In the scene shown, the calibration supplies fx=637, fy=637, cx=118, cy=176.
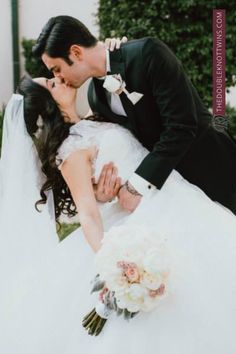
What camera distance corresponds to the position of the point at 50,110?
3021mm

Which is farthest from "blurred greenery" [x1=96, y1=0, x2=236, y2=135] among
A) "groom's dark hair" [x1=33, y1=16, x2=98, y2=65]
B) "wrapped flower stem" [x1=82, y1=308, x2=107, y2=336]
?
"wrapped flower stem" [x1=82, y1=308, x2=107, y2=336]

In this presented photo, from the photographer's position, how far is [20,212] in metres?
3.29

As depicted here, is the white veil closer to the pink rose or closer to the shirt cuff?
the shirt cuff

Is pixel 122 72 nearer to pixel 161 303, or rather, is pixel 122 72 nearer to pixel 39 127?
pixel 39 127

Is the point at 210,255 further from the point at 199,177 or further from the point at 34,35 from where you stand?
the point at 34,35

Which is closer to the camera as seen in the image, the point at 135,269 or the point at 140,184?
the point at 135,269

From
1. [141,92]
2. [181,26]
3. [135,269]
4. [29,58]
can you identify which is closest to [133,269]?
[135,269]

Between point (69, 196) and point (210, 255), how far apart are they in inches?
35.0

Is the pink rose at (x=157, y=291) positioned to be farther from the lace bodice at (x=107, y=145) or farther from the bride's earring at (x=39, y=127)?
the bride's earring at (x=39, y=127)

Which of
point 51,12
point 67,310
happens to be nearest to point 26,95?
point 67,310

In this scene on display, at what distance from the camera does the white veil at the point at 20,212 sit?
3.19 m

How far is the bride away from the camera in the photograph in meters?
2.59

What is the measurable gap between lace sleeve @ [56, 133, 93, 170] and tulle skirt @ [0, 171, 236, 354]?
38cm

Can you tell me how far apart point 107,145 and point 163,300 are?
0.80 m
